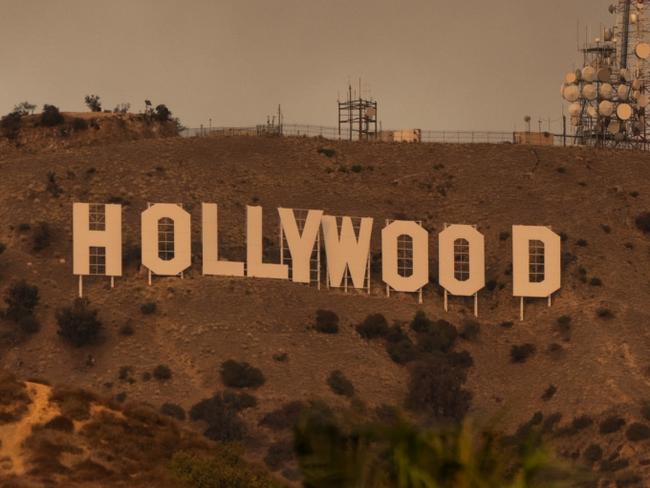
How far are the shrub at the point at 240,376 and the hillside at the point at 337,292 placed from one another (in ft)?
1.29

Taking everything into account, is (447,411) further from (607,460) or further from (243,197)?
(243,197)

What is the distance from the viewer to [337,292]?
98.1 meters

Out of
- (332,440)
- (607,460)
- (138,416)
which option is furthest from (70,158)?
(332,440)

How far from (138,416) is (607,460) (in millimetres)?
34074

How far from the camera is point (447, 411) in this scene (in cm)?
9056

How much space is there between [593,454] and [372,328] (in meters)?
15.8

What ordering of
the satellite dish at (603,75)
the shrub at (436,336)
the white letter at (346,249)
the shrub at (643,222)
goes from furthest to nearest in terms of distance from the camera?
the satellite dish at (603,75) < the shrub at (643,222) < the shrub at (436,336) < the white letter at (346,249)

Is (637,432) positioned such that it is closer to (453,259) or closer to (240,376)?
(453,259)

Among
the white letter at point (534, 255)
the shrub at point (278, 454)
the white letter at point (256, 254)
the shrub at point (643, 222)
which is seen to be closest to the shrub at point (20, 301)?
the white letter at point (256, 254)

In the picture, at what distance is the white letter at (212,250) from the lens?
307ft

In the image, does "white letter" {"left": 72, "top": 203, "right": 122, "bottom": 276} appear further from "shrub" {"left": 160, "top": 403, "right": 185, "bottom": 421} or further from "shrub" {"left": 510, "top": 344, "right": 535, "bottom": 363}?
"shrub" {"left": 510, "top": 344, "right": 535, "bottom": 363}

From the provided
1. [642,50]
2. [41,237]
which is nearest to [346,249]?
[41,237]

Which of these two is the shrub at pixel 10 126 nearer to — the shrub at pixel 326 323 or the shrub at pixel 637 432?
the shrub at pixel 326 323

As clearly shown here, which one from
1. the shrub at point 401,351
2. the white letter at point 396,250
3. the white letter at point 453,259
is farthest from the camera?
the white letter at point 453,259
